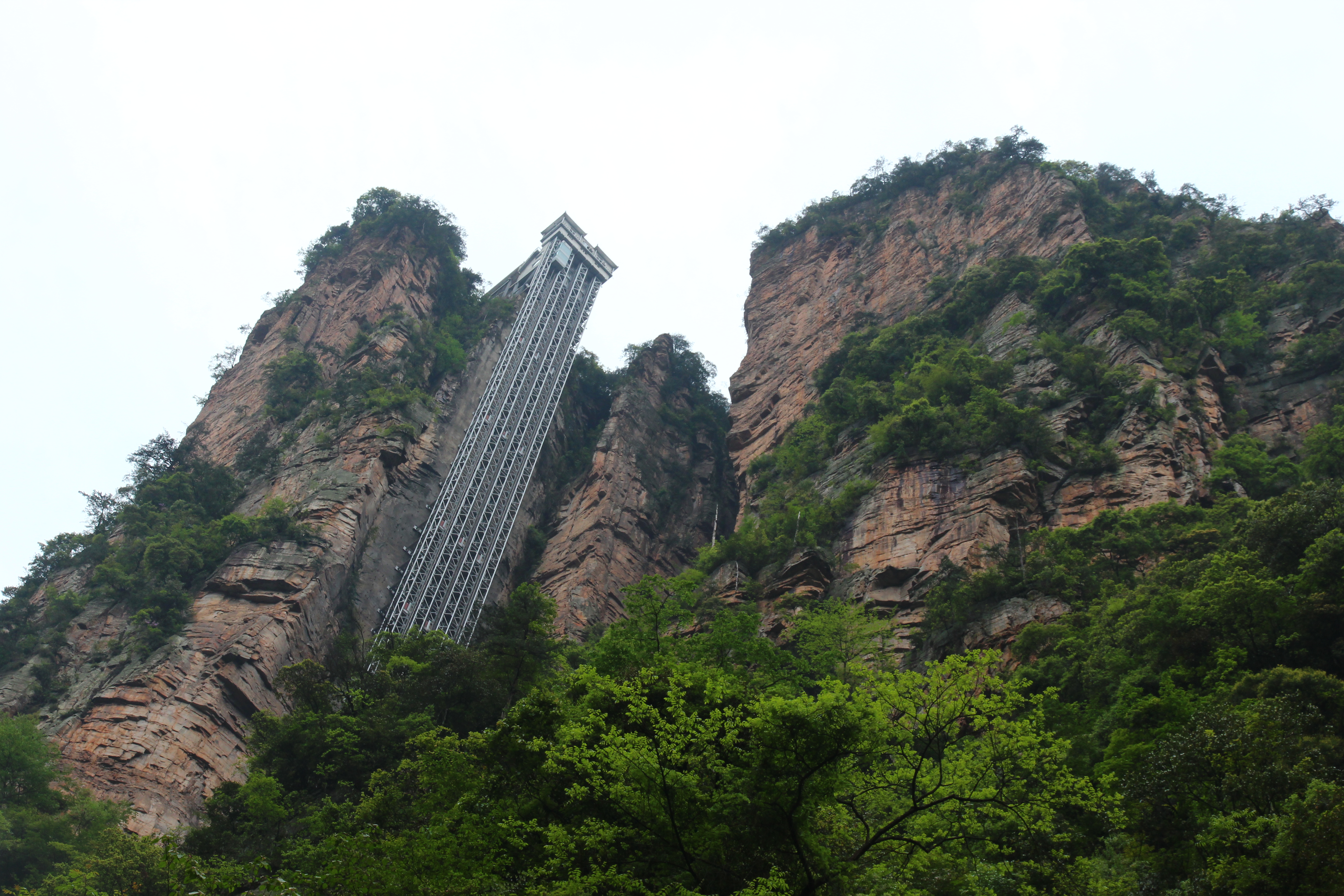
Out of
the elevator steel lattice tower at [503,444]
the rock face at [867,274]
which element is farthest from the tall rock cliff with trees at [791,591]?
the elevator steel lattice tower at [503,444]

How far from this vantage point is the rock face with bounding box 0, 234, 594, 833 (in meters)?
26.2

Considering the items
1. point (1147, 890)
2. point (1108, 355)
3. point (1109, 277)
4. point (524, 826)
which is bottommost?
point (524, 826)

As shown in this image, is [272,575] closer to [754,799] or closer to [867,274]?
[754,799]

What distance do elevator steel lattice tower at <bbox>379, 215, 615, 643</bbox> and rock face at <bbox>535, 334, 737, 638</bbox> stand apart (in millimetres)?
2836

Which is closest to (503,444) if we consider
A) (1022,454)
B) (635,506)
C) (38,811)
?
(635,506)

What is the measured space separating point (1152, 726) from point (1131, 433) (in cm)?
1470

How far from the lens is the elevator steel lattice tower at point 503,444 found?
37.3 meters

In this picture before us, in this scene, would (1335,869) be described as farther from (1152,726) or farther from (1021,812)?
(1152,726)

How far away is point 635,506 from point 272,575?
17.0 m

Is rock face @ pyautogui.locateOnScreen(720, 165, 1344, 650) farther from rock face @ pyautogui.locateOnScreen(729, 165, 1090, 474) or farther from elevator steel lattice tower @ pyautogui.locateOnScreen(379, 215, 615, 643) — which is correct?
elevator steel lattice tower @ pyautogui.locateOnScreen(379, 215, 615, 643)

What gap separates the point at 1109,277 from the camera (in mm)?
34062

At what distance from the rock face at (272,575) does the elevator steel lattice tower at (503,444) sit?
939 mm

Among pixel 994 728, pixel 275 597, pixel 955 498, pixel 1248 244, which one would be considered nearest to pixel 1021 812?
pixel 994 728

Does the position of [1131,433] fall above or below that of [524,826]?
above
